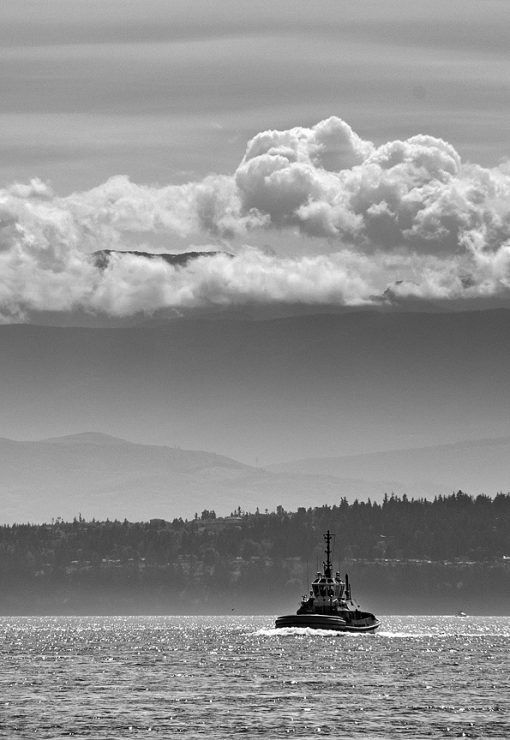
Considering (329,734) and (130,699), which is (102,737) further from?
(130,699)

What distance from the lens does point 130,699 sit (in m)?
195

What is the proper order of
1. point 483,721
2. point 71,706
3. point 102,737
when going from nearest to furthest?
1. point 102,737
2. point 483,721
3. point 71,706

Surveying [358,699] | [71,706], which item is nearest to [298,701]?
[358,699]

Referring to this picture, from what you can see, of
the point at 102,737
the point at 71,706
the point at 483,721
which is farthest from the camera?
the point at 71,706

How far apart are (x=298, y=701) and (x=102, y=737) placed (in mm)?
35948

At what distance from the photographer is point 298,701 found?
19262 cm

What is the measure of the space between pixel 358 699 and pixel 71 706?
30249 mm

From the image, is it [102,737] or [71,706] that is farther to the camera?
[71,706]

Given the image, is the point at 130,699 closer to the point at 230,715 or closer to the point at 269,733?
the point at 230,715

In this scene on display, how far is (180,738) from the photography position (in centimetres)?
16162

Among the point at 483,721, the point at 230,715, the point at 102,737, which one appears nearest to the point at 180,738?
the point at 102,737

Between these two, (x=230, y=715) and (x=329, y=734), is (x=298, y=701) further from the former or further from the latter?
(x=329, y=734)

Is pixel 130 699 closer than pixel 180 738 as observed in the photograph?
No

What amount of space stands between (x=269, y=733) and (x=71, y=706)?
99.6 ft
